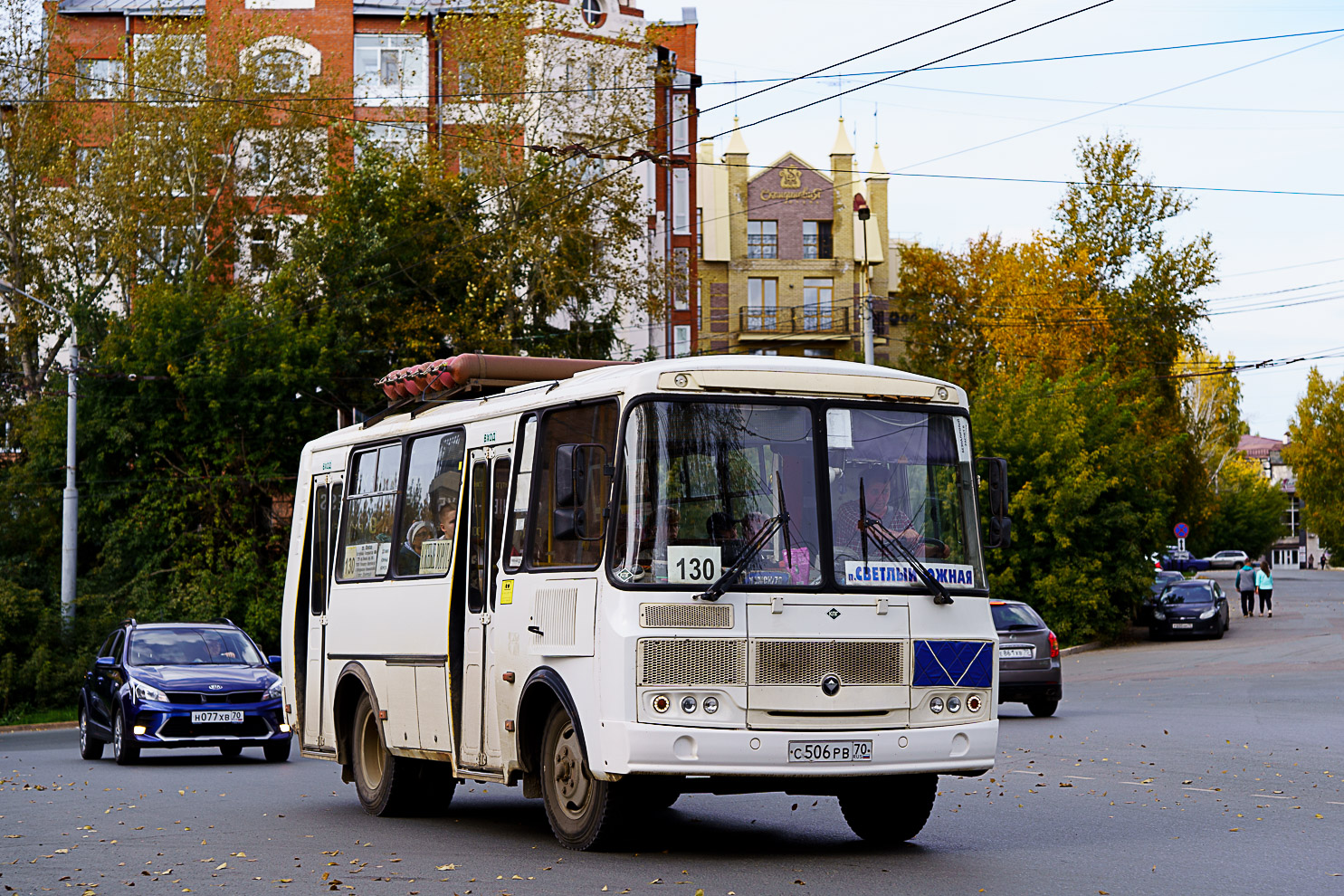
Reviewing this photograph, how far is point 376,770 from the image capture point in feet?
46.3

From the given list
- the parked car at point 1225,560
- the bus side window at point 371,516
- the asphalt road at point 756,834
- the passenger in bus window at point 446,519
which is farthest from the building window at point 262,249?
the parked car at point 1225,560

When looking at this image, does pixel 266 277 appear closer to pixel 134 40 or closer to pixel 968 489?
pixel 134 40

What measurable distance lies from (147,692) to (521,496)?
11.0m

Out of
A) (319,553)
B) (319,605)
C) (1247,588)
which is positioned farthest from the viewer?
(1247,588)

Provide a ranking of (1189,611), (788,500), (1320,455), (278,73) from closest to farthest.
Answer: (788,500) → (1189,611) → (278,73) → (1320,455)

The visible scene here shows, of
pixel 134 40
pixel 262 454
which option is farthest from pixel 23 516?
pixel 134 40

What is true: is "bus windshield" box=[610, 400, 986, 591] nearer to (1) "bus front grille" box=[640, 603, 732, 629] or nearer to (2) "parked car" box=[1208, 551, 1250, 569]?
(1) "bus front grille" box=[640, 603, 732, 629]

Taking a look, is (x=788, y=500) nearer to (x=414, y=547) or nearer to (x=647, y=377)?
(x=647, y=377)

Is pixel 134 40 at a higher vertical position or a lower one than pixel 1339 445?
higher

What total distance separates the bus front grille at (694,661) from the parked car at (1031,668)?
1480cm

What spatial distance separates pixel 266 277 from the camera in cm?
5247

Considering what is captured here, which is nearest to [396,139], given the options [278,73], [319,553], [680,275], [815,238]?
[278,73]

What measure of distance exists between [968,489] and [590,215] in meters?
35.5

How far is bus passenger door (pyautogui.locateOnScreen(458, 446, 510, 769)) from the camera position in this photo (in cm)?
1192
